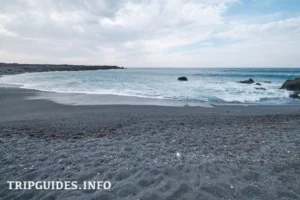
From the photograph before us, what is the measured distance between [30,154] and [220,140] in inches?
211

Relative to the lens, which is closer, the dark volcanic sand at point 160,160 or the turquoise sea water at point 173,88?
the dark volcanic sand at point 160,160

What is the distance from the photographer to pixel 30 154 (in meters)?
4.13

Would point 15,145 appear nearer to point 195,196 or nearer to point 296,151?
point 195,196

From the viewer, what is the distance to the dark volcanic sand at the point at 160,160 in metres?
2.83

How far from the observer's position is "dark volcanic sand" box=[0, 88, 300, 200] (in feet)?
9.29

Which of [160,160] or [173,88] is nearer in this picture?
[160,160]

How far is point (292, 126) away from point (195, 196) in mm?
6032

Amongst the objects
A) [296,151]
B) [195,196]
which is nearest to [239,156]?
[296,151]

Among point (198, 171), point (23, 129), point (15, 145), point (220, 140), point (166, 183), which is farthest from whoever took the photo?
point (23, 129)

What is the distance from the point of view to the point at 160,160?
3783 millimetres

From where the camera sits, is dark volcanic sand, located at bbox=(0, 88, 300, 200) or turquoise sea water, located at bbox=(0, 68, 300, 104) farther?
turquoise sea water, located at bbox=(0, 68, 300, 104)

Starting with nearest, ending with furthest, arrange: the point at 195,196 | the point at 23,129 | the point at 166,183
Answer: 1. the point at 195,196
2. the point at 166,183
3. the point at 23,129

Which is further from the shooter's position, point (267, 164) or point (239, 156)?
point (239, 156)

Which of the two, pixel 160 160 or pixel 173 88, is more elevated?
pixel 173 88
